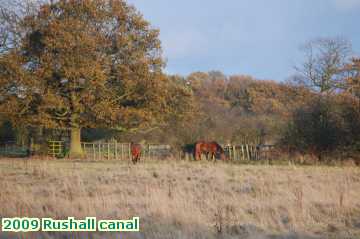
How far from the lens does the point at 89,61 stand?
31078 millimetres

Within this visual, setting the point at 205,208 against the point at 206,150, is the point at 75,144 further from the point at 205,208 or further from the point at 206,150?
the point at 205,208

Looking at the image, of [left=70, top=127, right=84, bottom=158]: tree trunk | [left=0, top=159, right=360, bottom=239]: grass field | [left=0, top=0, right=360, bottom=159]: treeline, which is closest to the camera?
[left=0, top=159, right=360, bottom=239]: grass field

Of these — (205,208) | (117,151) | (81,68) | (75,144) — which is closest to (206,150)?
(117,151)

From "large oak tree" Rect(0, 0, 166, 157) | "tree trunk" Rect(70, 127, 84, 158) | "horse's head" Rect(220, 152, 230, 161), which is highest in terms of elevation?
"large oak tree" Rect(0, 0, 166, 157)

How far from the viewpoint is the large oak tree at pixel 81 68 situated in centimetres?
3083

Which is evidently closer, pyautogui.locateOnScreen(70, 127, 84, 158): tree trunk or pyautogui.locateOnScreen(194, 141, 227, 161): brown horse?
pyautogui.locateOnScreen(194, 141, 227, 161): brown horse

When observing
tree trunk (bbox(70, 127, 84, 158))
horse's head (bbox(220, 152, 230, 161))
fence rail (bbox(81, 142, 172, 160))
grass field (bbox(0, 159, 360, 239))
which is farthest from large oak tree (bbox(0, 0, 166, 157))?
grass field (bbox(0, 159, 360, 239))

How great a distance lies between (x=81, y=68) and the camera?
30312 mm

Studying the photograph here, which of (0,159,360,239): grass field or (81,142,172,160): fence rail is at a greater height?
(81,142,172,160): fence rail

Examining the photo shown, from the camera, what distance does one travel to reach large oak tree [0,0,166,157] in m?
30.8

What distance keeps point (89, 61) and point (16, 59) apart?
5316 mm

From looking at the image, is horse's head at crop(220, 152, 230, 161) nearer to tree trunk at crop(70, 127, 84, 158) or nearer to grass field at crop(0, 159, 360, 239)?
tree trunk at crop(70, 127, 84, 158)

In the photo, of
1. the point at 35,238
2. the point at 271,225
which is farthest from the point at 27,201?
the point at 271,225

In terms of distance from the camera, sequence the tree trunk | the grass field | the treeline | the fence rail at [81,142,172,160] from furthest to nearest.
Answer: the tree trunk < the fence rail at [81,142,172,160] < the treeline < the grass field
